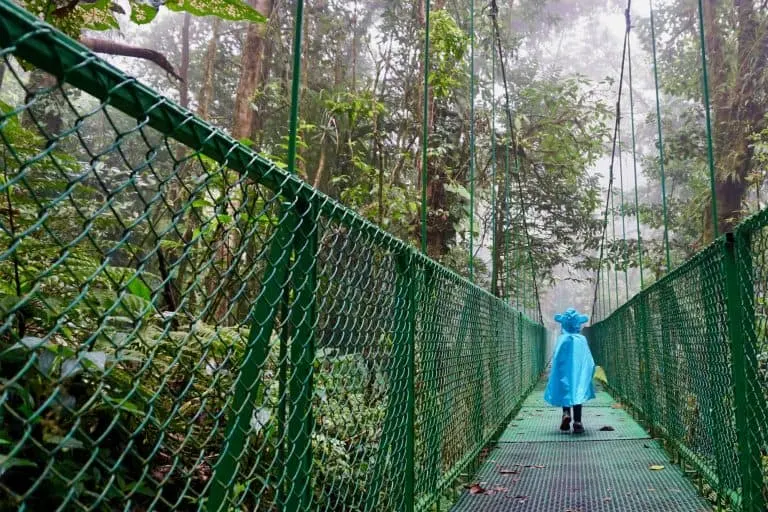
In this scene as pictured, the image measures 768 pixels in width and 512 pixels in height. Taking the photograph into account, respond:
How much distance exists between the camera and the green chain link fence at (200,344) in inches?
23.4

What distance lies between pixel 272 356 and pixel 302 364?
0.48 m

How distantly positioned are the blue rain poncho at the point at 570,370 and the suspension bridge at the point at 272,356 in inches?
23.0

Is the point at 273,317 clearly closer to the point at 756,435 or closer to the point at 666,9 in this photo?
the point at 756,435

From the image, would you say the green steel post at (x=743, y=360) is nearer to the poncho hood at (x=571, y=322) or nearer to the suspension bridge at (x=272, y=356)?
the suspension bridge at (x=272, y=356)

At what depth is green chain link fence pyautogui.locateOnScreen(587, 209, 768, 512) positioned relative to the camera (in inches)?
62.8

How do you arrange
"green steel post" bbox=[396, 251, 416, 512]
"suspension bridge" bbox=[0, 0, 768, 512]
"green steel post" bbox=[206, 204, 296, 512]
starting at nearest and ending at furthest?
"suspension bridge" bbox=[0, 0, 768, 512], "green steel post" bbox=[206, 204, 296, 512], "green steel post" bbox=[396, 251, 416, 512]

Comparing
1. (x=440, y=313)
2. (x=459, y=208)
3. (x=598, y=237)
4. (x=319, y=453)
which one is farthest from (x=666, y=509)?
(x=598, y=237)

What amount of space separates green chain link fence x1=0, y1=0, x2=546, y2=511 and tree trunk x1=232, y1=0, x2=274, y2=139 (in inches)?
54.7

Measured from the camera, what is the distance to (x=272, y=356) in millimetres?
1497

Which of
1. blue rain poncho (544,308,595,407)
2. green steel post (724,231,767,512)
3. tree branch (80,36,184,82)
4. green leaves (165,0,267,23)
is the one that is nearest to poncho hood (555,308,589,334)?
blue rain poncho (544,308,595,407)

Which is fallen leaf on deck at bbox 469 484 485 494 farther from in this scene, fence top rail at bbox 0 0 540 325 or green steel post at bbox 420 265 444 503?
fence top rail at bbox 0 0 540 325

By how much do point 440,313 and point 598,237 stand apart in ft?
27.3

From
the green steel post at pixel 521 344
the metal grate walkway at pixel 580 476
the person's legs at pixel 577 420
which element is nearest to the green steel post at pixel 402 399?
the metal grate walkway at pixel 580 476

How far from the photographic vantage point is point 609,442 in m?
3.56
